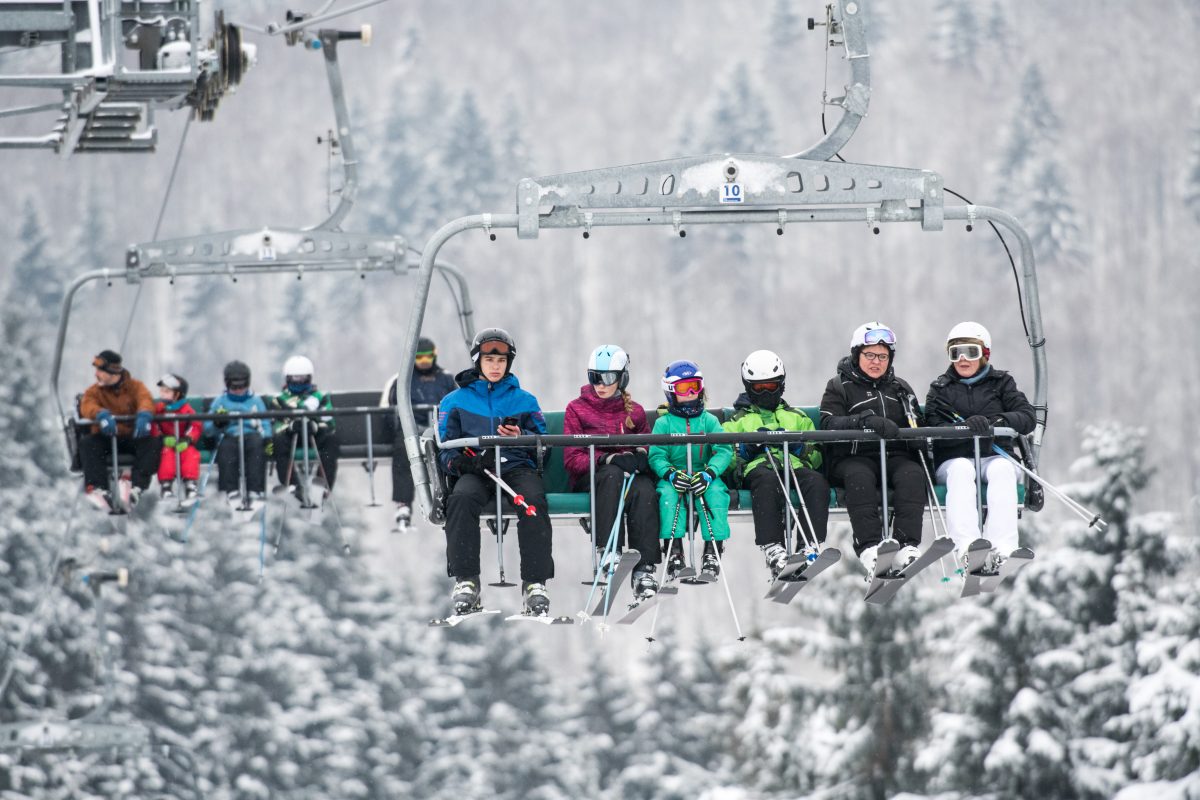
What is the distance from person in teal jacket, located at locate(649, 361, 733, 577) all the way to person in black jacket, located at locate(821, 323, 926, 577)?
21.1 inches

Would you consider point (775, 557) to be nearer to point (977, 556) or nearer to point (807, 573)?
point (807, 573)

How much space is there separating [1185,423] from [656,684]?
45.6 meters

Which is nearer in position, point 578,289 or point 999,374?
point 999,374

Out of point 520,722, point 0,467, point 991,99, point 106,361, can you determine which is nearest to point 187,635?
point 0,467

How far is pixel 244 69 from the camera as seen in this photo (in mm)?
14812

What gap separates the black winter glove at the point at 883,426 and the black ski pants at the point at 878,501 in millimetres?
267

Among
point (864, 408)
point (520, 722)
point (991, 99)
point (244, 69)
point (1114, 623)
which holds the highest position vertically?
point (991, 99)

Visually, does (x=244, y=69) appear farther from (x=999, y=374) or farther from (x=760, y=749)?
(x=760, y=749)

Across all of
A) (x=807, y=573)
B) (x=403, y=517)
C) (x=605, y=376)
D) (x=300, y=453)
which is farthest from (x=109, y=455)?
(x=807, y=573)

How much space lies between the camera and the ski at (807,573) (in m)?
10.2

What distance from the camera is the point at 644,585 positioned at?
1083 cm

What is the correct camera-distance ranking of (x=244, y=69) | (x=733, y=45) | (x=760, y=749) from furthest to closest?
(x=733, y=45), (x=760, y=749), (x=244, y=69)

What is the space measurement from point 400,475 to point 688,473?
5.70 meters

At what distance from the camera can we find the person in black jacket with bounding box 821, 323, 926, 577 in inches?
426
